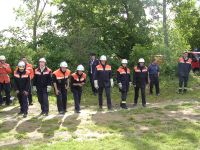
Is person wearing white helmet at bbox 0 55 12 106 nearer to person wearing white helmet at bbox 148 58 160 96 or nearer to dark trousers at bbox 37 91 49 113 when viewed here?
dark trousers at bbox 37 91 49 113

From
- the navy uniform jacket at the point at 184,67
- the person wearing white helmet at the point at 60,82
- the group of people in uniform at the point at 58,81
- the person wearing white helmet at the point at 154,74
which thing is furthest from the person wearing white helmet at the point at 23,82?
the navy uniform jacket at the point at 184,67

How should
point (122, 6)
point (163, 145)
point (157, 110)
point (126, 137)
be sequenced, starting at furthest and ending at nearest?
point (122, 6) < point (157, 110) < point (126, 137) < point (163, 145)

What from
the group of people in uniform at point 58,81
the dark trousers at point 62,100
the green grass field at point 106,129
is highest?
the group of people in uniform at point 58,81

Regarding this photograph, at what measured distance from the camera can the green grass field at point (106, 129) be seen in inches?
386

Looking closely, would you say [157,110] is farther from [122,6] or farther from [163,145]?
[122,6]

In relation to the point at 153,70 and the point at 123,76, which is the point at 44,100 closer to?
the point at 123,76

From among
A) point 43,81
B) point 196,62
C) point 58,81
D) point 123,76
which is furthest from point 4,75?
point 196,62

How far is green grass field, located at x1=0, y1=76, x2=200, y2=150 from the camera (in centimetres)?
980

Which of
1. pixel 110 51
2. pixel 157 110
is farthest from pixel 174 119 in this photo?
pixel 110 51

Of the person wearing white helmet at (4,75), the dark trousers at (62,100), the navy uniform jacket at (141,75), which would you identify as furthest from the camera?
the person wearing white helmet at (4,75)

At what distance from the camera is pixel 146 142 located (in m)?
9.98

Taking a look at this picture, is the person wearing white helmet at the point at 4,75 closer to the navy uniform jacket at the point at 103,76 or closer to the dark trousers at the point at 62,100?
the dark trousers at the point at 62,100

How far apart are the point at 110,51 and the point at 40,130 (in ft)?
45.9

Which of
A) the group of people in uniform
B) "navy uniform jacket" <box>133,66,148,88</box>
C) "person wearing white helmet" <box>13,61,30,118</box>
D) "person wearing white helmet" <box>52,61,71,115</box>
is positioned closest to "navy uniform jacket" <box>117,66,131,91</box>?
the group of people in uniform
